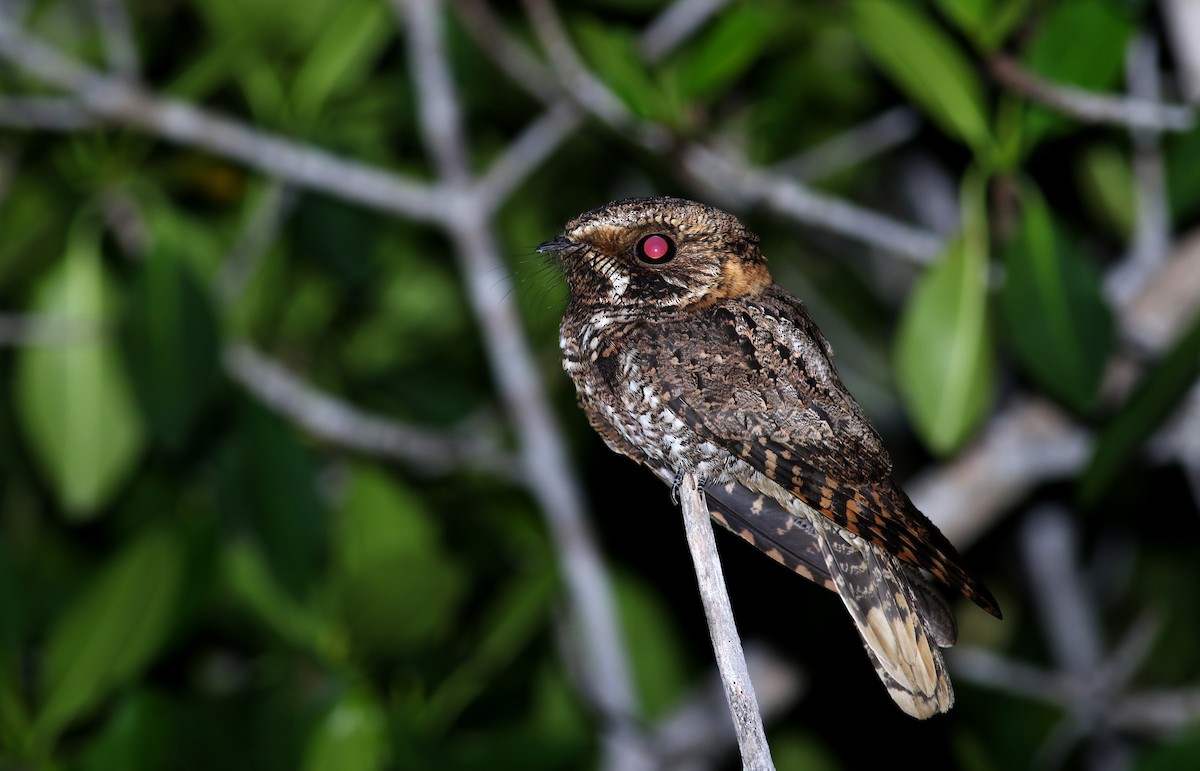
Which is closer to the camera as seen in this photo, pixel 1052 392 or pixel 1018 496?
pixel 1052 392

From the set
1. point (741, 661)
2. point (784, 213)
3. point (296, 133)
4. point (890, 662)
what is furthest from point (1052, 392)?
point (296, 133)

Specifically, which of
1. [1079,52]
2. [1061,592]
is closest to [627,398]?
[1079,52]

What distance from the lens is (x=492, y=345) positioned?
3051 millimetres

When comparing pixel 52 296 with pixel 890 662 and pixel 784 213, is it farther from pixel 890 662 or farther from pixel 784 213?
pixel 890 662

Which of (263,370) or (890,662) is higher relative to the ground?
(263,370)

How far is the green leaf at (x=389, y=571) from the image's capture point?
301 cm

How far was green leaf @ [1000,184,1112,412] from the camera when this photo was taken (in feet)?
6.93

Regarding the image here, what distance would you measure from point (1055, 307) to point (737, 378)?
125 centimetres

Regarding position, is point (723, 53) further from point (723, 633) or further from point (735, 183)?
point (723, 633)

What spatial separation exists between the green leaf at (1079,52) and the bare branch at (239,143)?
4.48ft

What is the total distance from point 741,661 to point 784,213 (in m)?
1.82

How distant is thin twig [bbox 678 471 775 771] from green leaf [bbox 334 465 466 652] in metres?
1.89

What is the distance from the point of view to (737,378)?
107 centimetres

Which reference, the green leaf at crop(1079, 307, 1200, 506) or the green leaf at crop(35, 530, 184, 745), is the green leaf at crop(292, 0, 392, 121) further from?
the green leaf at crop(1079, 307, 1200, 506)
